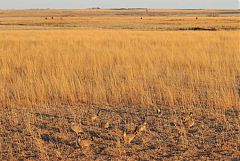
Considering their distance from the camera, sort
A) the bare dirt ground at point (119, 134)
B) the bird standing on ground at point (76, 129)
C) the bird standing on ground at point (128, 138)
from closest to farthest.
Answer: the bare dirt ground at point (119, 134) → the bird standing on ground at point (128, 138) → the bird standing on ground at point (76, 129)

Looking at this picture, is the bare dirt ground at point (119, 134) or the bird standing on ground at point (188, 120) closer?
the bare dirt ground at point (119, 134)

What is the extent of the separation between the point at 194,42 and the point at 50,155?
667 inches

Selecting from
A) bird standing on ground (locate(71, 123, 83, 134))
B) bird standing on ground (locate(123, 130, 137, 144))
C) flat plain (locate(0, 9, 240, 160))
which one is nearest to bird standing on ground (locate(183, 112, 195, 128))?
flat plain (locate(0, 9, 240, 160))

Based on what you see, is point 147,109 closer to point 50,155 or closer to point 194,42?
point 50,155

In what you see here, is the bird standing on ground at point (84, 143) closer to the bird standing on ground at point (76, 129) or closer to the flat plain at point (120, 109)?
the flat plain at point (120, 109)

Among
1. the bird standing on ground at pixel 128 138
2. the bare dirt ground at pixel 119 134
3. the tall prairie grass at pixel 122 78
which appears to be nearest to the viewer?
the bare dirt ground at pixel 119 134

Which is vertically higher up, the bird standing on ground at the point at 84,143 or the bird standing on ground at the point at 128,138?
the bird standing on ground at the point at 128,138

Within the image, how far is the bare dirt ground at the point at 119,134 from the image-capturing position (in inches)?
215

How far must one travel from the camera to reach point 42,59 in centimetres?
1472

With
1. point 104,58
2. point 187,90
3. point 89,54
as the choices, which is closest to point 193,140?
point 187,90

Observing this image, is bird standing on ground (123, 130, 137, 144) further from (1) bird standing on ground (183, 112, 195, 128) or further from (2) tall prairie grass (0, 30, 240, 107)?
(2) tall prairie grass (0, 30, 240, 107)

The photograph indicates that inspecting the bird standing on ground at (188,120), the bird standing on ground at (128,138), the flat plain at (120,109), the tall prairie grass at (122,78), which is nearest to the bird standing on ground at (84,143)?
the flat plain at (120,109)

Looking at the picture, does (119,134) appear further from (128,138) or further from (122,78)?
(122,78)

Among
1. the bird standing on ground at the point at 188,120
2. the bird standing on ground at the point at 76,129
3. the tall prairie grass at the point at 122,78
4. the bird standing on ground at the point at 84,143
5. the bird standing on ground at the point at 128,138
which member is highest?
the tall prairie grass at the point at 122,78
